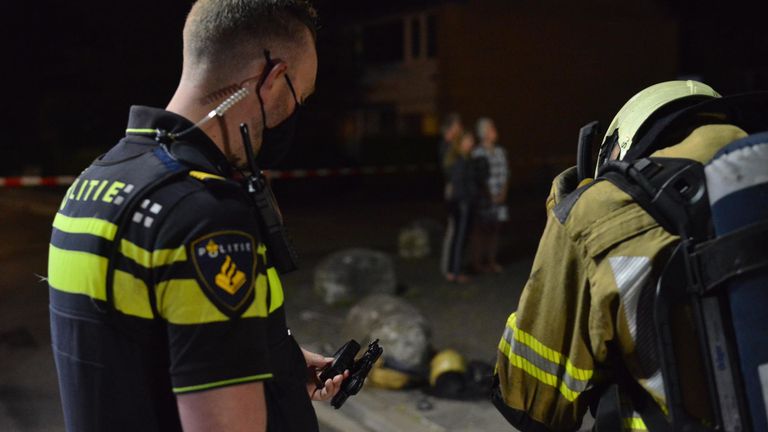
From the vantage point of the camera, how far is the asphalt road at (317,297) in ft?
16.4

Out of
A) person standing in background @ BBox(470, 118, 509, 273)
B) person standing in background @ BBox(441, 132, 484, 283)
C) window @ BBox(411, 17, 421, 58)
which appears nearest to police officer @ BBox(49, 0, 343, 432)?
person standing in background @ BBox(441, 132, 484, 283)

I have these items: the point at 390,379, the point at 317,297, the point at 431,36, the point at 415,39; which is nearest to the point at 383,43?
the point at 415,39

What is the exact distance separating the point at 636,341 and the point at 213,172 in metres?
0.88

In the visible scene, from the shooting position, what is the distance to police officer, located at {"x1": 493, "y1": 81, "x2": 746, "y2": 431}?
1438 millimetres

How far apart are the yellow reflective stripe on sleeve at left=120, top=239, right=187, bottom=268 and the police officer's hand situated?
71 centimetres

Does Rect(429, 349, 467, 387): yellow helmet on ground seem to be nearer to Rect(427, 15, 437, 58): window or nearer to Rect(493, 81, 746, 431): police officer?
Rect(493, 81, 746, 431): police officer

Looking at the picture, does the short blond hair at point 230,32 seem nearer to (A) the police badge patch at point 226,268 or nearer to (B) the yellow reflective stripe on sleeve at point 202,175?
(B) the yellow reflective stripe on sleeve at point 202,175

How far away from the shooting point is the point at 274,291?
4.98ft

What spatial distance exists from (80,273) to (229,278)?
12.9 inches

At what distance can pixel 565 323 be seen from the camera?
5.17 ft

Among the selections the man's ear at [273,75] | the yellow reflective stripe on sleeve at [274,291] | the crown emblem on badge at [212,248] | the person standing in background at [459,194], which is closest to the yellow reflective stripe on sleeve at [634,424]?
the yellow reflective stripe on sleeve at [274,291]

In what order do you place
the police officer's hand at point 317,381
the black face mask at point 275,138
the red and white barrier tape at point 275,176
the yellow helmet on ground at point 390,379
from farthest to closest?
the red and white barrier tape at point 275,176
the yellow helmet on ground at point 390,379
the police officer's hand at point 317,381
the black face mask at point 275,138

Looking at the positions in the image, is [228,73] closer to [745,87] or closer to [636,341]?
[636,341]

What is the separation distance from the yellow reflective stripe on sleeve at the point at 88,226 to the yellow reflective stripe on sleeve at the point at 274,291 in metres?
0.31
